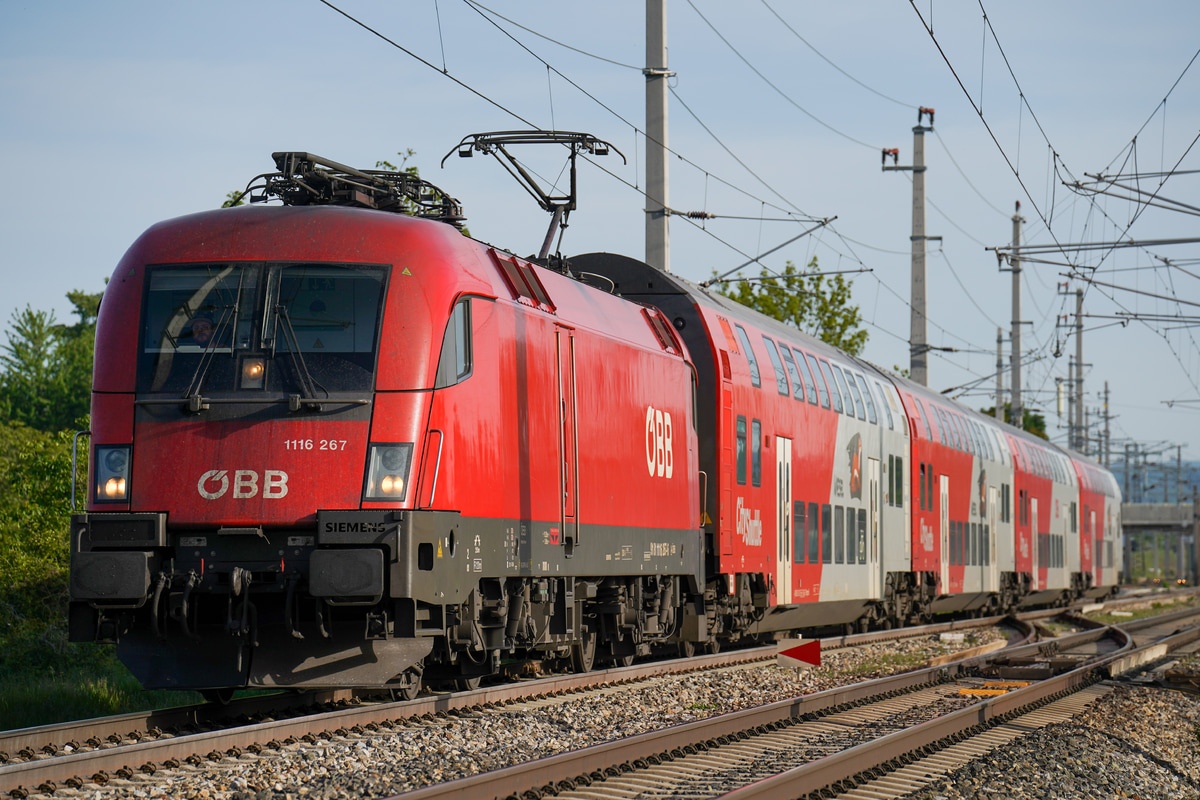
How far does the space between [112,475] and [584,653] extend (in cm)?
592

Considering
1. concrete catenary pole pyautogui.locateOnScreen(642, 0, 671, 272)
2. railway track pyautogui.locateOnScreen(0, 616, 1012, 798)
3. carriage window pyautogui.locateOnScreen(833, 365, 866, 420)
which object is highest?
concrete catenary pole pyautogui.locateOnScreen(642, 0, 671, 272)

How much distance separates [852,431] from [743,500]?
5453 mm

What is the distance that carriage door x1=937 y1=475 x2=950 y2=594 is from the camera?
2805 cm

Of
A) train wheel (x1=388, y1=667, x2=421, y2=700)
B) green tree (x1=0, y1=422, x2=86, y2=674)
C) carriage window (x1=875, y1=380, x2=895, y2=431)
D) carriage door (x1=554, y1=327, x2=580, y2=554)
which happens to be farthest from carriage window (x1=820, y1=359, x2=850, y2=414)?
train wheel (x1=388, y1=667, x2=421, y2=700)

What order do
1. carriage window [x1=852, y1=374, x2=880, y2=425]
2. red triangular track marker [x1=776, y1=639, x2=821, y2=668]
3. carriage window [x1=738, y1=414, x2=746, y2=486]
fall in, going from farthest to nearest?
carriage window [x1=852, y1=374, x2=880, y2=425], carriage window [x1=738, y1=414, x2=746, y2=486], red triangular track marker [x1=776, y1=639, x2=821, y2=668]

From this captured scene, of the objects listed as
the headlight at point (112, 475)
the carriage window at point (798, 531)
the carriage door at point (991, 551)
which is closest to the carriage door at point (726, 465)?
the carriage window at point (798, 531)

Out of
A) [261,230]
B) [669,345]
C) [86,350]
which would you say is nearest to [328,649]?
[261,230]

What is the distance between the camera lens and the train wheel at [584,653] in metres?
14.4

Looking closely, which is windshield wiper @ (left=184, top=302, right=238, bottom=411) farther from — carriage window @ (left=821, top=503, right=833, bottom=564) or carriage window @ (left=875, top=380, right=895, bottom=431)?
carriage window @ (left=875, top=380, right=895, bottom=431)

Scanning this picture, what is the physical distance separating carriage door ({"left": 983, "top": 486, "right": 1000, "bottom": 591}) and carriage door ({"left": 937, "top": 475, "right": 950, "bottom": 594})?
3.71m

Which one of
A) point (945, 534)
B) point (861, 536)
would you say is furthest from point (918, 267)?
point (861, 536)

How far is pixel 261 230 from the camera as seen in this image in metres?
10.6

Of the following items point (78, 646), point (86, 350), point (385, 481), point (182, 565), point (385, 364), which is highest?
point (86, 350)

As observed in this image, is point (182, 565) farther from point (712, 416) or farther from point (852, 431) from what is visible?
point (852, 431)
